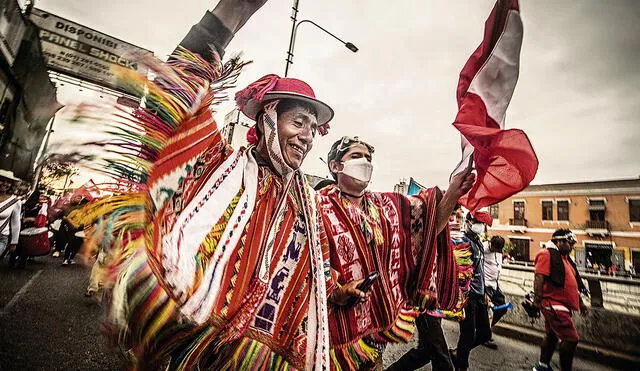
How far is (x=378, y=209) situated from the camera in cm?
242

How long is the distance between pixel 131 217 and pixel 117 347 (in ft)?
1.17

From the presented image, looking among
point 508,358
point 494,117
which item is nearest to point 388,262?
point 494,117

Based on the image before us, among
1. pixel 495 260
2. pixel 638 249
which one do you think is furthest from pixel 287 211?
pixel 638 249

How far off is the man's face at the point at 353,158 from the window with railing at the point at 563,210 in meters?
36.0

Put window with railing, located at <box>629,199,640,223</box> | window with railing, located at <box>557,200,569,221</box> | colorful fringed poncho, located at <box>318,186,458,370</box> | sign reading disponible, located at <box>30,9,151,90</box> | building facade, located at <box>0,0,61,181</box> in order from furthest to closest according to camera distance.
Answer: window with railing, located at <box>557,200,569,221</box> → window with railing, located at <box>629,199,640,223</box> → building facade, located at <box>0,0,61,181</box> → sign reading disponible, located at <box>30,9,151,90</box> → colorful fringed poncho, located at <box>318,186,458,370</box>

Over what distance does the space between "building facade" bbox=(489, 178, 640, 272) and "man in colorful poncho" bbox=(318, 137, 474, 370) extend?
2797cm

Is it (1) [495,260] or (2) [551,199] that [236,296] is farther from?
(2) [551,199]

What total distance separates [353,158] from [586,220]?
36.0m

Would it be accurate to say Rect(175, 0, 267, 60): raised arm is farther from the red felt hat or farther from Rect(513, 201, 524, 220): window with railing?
Rect(513, 201, 524, 220): window with railing

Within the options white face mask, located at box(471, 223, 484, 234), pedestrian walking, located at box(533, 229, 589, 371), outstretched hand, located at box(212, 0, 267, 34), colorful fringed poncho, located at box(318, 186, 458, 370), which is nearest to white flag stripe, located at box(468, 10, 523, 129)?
colorful fringed poncho, located at box(318, 186, 458, 370)

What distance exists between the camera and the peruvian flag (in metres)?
1.64

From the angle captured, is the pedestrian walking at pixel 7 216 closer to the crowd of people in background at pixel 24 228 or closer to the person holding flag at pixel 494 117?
the crowd of people in background at pixel 24 228

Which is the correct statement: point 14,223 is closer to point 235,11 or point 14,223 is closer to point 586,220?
point 235,11

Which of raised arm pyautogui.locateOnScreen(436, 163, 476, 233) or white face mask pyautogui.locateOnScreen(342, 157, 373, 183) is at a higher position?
white face mask pyautogui.locateOnScreen(342, 157, 373, 183)
